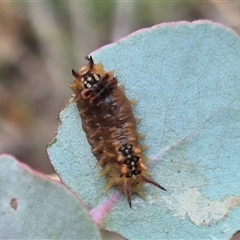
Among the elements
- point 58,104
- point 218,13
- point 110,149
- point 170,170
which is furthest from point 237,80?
point 58,104

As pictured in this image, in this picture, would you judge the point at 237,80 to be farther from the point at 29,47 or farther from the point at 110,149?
the point at 29,47

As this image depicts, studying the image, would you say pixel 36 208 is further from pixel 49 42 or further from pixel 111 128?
pixel 49 42

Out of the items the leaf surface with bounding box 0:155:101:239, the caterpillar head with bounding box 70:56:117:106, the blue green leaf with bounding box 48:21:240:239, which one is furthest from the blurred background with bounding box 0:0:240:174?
the leaf surface with bounding box 0:155:101:239

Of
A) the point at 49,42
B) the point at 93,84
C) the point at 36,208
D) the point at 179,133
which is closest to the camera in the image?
the point at 36,208

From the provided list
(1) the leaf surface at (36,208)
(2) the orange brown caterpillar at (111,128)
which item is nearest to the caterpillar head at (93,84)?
(2) the orange brown caterpillar at (111,128)

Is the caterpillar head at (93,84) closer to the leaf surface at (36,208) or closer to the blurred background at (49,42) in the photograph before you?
the leaf surface at (36,208)

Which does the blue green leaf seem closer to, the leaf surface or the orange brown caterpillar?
Answer: the orange brown caterpillar

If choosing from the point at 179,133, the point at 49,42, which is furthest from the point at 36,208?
the point at 49,42
